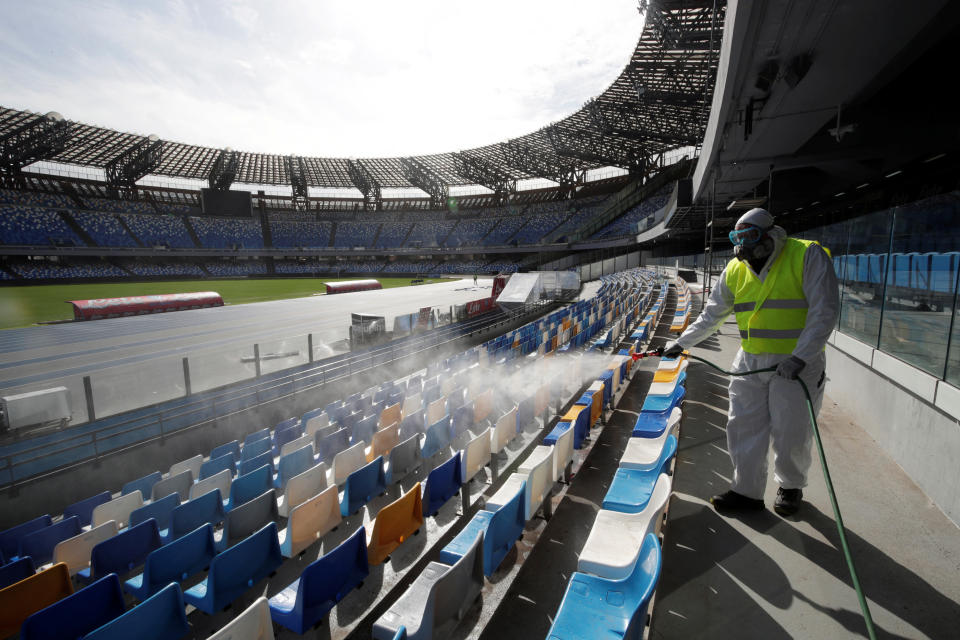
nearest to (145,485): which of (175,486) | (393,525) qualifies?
(175,486)

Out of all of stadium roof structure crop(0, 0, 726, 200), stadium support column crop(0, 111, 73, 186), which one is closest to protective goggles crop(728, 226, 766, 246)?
stadium roof structure crop(0, 0, 726, 200)

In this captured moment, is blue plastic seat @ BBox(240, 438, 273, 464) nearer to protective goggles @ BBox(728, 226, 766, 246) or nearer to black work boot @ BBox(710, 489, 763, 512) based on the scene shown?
black work boot @ BBox(710, 489, 763, 512)

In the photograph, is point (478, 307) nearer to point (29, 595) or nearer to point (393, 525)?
point (393, 525)

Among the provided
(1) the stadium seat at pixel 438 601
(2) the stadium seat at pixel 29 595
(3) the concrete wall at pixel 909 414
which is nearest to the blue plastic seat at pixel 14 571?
(2) the stadium seat at pixel 29 595

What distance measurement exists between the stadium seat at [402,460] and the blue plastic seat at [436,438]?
129 millimetres

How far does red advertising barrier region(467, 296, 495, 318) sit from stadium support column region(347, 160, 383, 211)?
45.4 m

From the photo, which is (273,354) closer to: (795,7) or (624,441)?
(624,441)

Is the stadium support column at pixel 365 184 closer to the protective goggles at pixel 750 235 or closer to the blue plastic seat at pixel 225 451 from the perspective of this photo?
the blue plastic seat at pixel 225 451

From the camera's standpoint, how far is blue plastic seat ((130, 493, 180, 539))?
411cm

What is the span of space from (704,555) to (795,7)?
4.41m

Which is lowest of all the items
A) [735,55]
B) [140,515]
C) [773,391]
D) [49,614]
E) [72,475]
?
[72,475]

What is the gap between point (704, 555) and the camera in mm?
2705

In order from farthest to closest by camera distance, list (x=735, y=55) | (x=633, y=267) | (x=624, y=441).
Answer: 1. (x=633, y=267)
2. (x=624, y=441)
3. (x=735, y=55)

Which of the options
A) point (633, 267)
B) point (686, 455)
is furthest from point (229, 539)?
point (633, 267)
